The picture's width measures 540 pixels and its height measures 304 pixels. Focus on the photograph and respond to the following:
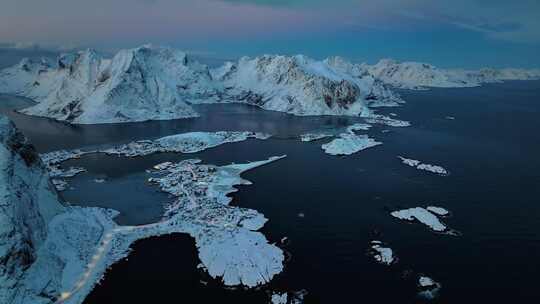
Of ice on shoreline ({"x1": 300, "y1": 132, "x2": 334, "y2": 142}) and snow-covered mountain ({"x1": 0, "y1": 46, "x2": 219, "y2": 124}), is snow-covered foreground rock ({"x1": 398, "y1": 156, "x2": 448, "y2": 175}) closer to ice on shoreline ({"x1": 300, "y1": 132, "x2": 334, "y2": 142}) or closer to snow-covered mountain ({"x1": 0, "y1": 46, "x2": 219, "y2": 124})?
ice on shoreline ({"x1": 300, "y1": 132, "x2": 334, "y2": 142})

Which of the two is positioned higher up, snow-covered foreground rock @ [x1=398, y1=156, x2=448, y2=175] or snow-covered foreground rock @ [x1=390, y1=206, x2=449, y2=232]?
snow-covered foreground rock @ [x1=398, y1=156, x2=448, y2=175]

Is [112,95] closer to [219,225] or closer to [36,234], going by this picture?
[219,225]

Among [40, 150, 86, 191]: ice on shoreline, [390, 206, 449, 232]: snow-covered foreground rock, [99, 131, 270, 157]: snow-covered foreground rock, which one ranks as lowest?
[40, 150, 86, 191]: ice on shoreline

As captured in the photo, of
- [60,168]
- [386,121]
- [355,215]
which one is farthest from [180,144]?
[386,121]

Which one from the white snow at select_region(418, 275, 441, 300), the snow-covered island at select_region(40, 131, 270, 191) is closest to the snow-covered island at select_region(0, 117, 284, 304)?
the white snow at select_region(418, 275, 441, 300)

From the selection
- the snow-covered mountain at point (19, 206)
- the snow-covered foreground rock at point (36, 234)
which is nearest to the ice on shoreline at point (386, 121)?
the snow-covered foreground rock at point (36, 234)

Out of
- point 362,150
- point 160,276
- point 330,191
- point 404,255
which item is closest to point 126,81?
point 362,150

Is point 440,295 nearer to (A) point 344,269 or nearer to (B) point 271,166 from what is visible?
(A) point 344,269
